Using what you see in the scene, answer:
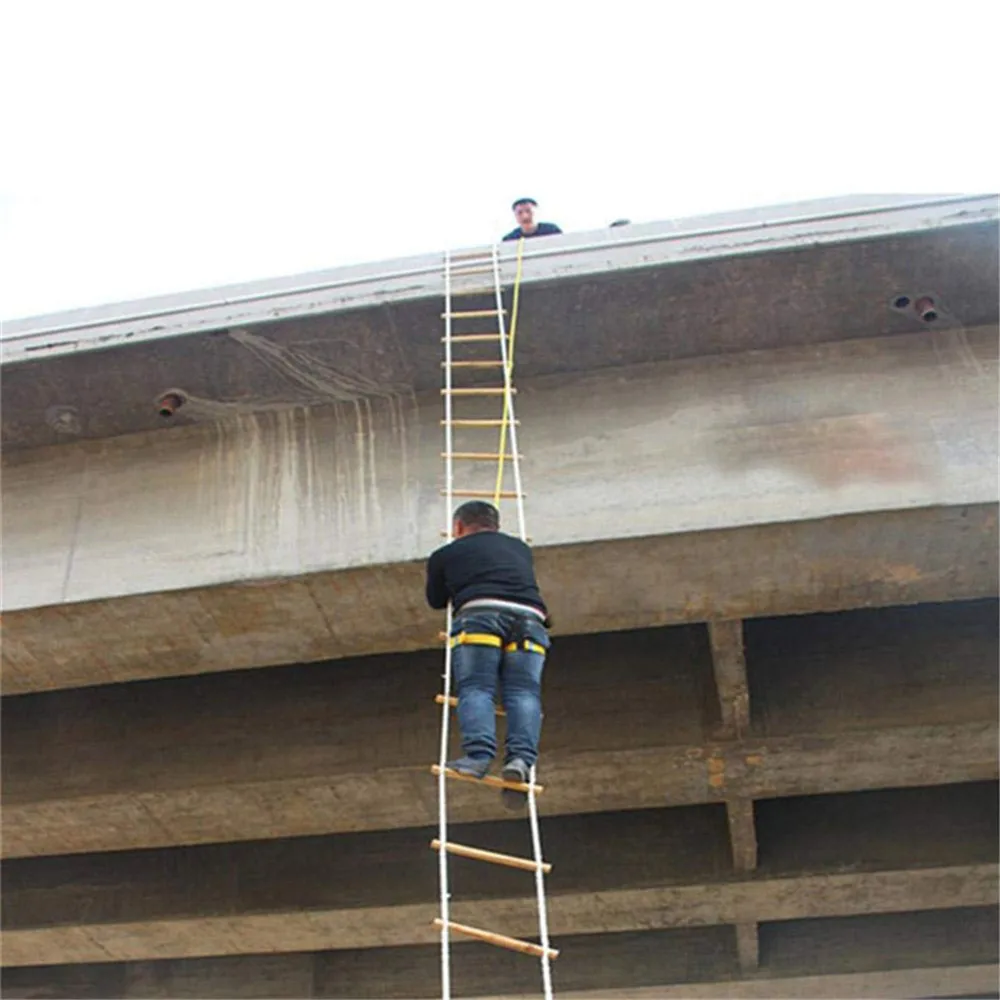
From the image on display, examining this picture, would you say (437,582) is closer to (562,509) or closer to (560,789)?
(562,509)

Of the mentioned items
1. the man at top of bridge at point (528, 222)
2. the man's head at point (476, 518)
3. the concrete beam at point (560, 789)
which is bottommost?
the concrete beam at point (560, 789)

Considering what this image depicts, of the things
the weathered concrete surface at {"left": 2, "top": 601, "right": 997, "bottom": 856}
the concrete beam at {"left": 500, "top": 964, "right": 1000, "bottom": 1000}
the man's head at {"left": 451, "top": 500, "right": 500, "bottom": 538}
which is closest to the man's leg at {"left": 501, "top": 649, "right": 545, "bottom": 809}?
the man's head at {"left": 451, "top": 500, "right": 500, "bottom": 538}

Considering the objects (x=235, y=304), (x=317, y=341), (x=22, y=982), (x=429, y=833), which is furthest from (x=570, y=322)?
(x=22, y=982)

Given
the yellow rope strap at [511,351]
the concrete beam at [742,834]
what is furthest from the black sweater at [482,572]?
the concrete beam at [742,834]

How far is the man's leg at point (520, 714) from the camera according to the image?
522 cm

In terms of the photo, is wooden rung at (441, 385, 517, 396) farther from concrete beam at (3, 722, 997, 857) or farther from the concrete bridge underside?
concrete beam at (3, 722, 997, 857)

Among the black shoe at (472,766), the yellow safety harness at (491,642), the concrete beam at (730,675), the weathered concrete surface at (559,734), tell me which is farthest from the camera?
the weathered concrete surface at (559,734)

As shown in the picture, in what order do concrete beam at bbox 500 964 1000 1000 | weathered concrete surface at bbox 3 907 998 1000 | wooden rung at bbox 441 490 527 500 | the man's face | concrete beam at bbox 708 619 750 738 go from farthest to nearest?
weathered concrete surface at bbox 3 907 998 1000
concrete beam at bbox 500 964 1000 1000
the man's face
concrete beam at bbox 708 619 750 738
wooden rung at bbox 441 490 527 500

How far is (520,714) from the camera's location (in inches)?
211

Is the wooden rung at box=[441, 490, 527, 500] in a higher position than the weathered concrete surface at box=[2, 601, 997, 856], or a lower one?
higher

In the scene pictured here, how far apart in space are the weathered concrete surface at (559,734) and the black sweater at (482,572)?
8.80 ft

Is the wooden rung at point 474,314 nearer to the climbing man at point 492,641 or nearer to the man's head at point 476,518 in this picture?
the man's head at point 476,518

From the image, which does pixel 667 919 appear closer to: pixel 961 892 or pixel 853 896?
pixel 853 896

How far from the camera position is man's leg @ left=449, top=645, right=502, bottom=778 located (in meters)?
5.23
